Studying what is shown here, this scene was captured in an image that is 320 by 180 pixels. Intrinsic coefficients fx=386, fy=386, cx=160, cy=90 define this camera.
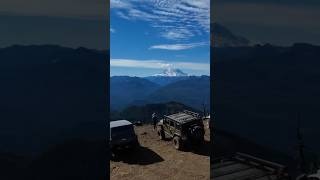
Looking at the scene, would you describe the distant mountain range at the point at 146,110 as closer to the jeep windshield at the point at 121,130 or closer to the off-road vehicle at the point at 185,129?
the off-road vehicle at the point at 185,129

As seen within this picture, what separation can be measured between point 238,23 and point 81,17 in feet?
11.4

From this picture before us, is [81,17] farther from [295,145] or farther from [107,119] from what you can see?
[295,145]

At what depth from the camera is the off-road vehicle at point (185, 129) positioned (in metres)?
17.5

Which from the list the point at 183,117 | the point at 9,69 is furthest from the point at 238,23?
the point at 183,117

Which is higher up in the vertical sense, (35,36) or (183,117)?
(35,36)

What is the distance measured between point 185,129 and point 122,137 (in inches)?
115

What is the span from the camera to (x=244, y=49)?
877cm

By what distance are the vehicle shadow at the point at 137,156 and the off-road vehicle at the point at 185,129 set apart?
51.2 inches

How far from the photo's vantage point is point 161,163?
51.9ft

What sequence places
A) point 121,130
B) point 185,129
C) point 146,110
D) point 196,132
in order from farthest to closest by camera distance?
point 146,110 → point 185,129 → point 196,132 → point 121,130

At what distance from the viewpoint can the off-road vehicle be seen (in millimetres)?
17516

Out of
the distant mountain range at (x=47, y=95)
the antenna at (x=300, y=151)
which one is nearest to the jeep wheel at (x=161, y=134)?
the antenna at (x=300, y=151)

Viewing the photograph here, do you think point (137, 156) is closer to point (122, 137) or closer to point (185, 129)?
point (122, 137)

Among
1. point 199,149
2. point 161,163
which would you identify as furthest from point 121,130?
point 199,149
